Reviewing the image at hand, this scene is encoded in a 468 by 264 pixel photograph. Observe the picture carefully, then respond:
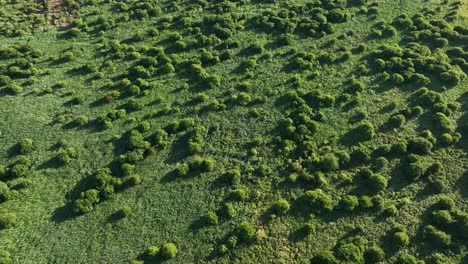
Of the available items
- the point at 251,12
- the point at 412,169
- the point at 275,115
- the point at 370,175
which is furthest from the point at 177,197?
the point at 251,12

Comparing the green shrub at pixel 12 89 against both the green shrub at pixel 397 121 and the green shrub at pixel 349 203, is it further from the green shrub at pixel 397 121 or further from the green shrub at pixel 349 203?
the green shrub at pixel 397 121

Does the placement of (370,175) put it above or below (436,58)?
below

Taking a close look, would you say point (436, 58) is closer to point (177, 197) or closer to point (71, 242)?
point (177, 197)

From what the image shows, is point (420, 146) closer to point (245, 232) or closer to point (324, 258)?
point (324, 258)

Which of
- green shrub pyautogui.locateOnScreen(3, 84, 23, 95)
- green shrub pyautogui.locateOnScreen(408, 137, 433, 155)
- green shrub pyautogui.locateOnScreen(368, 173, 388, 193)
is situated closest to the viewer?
green shrub pyautogui.locateOnScreen(368, 173, 388, 193)

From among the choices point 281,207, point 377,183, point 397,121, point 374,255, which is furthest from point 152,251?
point 397,121

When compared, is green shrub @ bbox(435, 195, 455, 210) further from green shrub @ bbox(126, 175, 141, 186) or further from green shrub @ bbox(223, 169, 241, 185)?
green shrub @ bbox(126, 175, 141, 186)

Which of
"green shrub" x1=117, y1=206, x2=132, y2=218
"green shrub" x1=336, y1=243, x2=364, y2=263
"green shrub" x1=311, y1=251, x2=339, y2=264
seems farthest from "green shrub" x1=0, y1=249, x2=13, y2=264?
"green shrub" x1=336, y1=243, x2=364, y2=263
